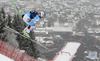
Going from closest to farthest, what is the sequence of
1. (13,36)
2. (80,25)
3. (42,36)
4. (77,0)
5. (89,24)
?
1. (13,36)
2. (42,36)
3. (80,25)
4. (89,24)
5. (77,0)

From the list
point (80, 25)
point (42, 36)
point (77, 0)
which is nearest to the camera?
point (42, 36)

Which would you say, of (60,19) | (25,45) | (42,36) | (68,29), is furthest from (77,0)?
(25,45)

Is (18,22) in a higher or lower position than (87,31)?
higher

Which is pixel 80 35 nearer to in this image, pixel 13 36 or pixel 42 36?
pixel 42 36

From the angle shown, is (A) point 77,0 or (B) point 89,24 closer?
(B) point 89,24

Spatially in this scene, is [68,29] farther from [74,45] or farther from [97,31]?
[74,45]

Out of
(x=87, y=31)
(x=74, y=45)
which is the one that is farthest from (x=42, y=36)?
(x=87, y=31)

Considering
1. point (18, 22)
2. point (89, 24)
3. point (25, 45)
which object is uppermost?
point (18, 22)

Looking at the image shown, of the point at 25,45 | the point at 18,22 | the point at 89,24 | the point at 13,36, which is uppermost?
the point at 18,22

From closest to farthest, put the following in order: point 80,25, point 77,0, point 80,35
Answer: point 80,35 → point 80,25 → point 77,0
